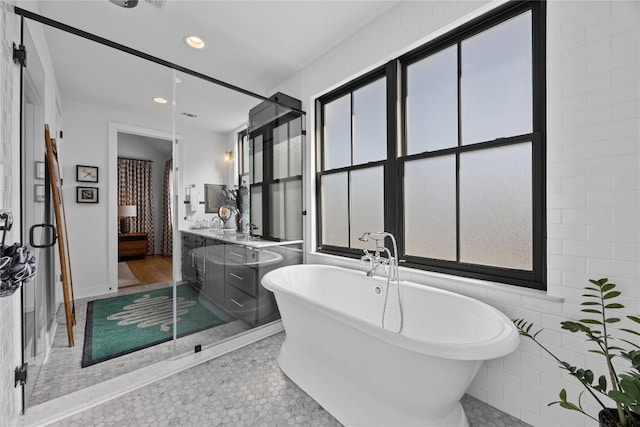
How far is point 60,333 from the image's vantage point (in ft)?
8.21

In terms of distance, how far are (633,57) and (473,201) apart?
0.93m

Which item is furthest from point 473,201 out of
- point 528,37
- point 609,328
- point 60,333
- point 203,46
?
point 60,333

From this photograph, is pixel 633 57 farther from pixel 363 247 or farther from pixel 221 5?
pixel 221 5

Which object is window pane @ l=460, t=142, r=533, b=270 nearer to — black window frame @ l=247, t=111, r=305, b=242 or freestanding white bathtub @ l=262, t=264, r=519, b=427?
freestanding white bathtub @ l=262, t=264, r=519, b=427

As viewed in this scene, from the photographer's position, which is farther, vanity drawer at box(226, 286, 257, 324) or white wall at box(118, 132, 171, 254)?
white wall at box(118, 132, 171, 254)

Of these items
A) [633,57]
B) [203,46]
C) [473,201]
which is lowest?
[473,201]

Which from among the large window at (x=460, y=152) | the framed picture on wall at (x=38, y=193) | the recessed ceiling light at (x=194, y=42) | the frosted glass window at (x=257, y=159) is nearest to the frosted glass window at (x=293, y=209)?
the frosted glass window at (x=257, y=159)

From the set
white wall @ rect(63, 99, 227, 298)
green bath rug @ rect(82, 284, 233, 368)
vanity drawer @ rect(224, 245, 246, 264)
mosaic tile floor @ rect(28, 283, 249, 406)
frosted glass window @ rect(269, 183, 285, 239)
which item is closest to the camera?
mosaic tile floor @ rect(28, 283, 249, 406)

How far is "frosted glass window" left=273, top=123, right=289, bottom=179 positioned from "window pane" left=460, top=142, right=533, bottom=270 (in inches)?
67.0

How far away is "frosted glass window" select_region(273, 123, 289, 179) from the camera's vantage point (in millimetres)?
2852

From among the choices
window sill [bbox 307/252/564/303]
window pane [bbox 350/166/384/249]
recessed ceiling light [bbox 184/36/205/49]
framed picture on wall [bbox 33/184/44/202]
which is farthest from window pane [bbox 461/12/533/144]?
framed picture on wall [bbox 33/184/44/202]

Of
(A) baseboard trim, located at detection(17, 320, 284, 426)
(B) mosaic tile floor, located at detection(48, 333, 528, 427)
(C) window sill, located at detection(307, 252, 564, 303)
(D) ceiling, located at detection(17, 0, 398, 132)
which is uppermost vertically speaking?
(D) ceiling, located at detection(17, 0, 398, 132)

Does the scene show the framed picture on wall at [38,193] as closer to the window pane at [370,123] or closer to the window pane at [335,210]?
the window pane at [335,210]

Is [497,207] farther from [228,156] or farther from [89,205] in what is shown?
[89,205]
